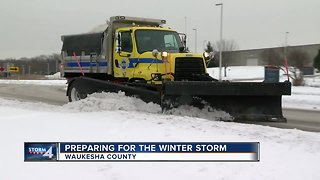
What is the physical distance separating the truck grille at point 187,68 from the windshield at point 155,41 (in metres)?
1.04

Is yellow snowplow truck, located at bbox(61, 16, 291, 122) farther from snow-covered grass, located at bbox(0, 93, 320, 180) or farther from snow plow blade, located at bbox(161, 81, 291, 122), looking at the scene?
snow-covered grass, located at bbox(0, 93, 320, 180)

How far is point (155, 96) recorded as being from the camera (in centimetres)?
1117

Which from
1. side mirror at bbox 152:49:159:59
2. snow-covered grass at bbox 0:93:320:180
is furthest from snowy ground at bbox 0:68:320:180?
side mirror at bbox 152:49:159:59

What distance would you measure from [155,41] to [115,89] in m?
1.98

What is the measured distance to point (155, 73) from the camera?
12117 mm

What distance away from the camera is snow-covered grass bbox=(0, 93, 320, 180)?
535 centimetres

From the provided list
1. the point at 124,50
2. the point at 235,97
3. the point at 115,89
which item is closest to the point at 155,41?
the point at 124,50

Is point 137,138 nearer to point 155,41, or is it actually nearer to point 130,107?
point 130,107

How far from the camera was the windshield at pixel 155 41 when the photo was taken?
501 inches

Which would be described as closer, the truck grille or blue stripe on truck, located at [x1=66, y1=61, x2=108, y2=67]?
the truck grille

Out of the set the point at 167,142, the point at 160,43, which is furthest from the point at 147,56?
the point at 167,142

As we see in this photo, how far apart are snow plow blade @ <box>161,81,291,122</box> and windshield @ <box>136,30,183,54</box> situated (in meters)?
2.31

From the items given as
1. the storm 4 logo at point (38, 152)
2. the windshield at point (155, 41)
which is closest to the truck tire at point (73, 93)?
the windshield at point (155, 41)

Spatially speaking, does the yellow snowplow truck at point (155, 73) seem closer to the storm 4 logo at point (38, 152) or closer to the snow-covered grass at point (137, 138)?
the snow-covered grass at point (137, 138)
